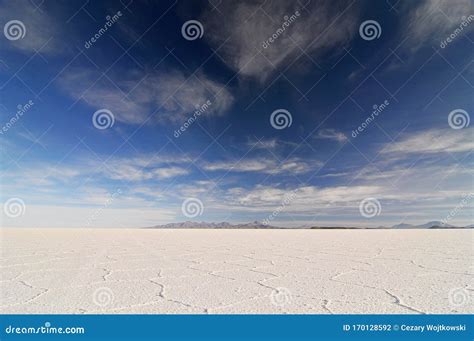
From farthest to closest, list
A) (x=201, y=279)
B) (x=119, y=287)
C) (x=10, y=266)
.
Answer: (x=10, y=266)
(x=201, y=279)
(x=119, y=287)

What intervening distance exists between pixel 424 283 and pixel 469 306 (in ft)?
2.24

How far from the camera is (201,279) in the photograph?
10.6 ft

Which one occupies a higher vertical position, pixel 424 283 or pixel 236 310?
pixel 424 283

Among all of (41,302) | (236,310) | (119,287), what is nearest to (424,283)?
(236,310)

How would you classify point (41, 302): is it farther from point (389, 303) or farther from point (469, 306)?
point (469, 306)

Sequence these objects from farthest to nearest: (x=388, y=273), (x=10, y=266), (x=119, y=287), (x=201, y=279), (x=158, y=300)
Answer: (x=10, y=266)
(x=388, y=273)
(x=201, y=279)
(x=119, y=287)
(x=158, y=300)

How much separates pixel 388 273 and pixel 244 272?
5.52 feet

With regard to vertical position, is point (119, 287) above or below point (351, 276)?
below

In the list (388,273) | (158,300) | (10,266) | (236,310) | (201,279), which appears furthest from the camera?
(10,266)

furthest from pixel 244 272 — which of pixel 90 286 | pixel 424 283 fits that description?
pixel 424 283

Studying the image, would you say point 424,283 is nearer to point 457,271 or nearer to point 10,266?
point 457,271

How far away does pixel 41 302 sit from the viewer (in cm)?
248

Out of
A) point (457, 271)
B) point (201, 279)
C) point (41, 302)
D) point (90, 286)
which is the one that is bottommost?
point (41, 302)

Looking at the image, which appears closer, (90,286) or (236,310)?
(236,310)
